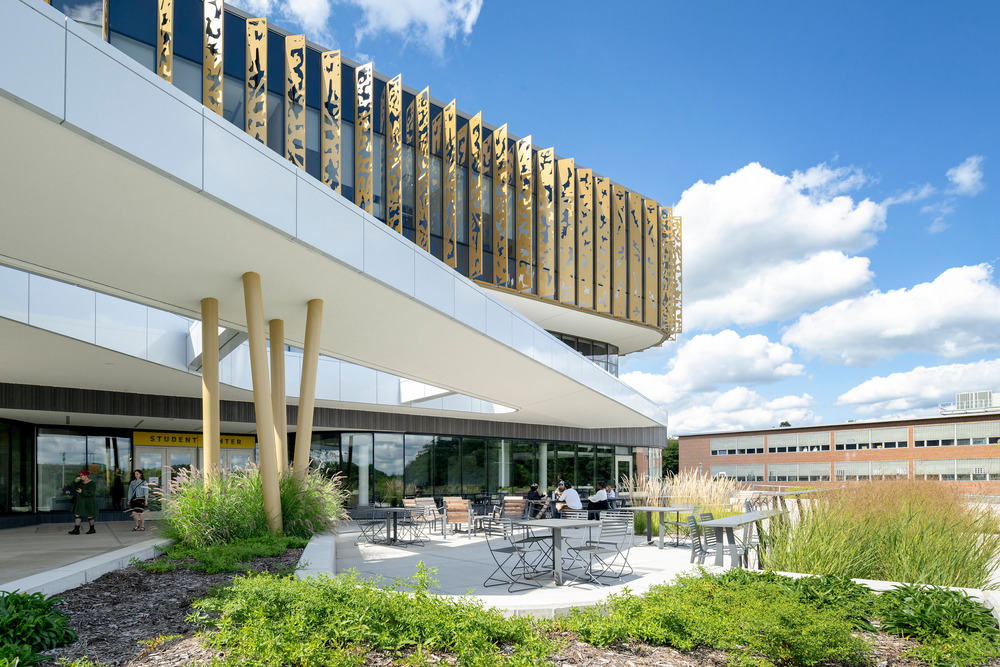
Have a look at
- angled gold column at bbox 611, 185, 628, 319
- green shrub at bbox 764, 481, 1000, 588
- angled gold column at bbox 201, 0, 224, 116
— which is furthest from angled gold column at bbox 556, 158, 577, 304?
green shrub at bbox 764, 481, 1000, 588

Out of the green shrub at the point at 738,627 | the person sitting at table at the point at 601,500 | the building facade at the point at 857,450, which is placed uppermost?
the green shrub at the point at 738,627

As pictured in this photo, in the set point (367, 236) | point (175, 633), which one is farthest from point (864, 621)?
point (367, 236)

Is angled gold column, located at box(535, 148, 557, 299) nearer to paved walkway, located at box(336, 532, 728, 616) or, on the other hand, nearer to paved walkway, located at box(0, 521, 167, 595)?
paved walkway, located at box(336, 532, 728, 616)

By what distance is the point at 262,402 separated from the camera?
1023 cm

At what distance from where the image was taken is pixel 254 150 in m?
7.75

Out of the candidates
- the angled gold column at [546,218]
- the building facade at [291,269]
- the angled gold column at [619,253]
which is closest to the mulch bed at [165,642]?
the building facade at [291,269]

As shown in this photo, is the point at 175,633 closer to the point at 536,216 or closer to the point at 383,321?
the point at 383,321

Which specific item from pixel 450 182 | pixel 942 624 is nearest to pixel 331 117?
pixel 450 182

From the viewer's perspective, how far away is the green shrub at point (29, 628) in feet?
14.0

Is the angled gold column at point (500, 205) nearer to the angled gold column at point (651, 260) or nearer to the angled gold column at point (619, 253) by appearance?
the angled gold column at point (619, 253)

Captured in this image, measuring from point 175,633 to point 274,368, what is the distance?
6.79 metres

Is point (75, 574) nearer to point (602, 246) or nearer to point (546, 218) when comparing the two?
point (546, 218)

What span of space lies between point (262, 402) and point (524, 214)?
51.4 ft

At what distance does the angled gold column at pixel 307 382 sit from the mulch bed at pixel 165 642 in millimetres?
4088
